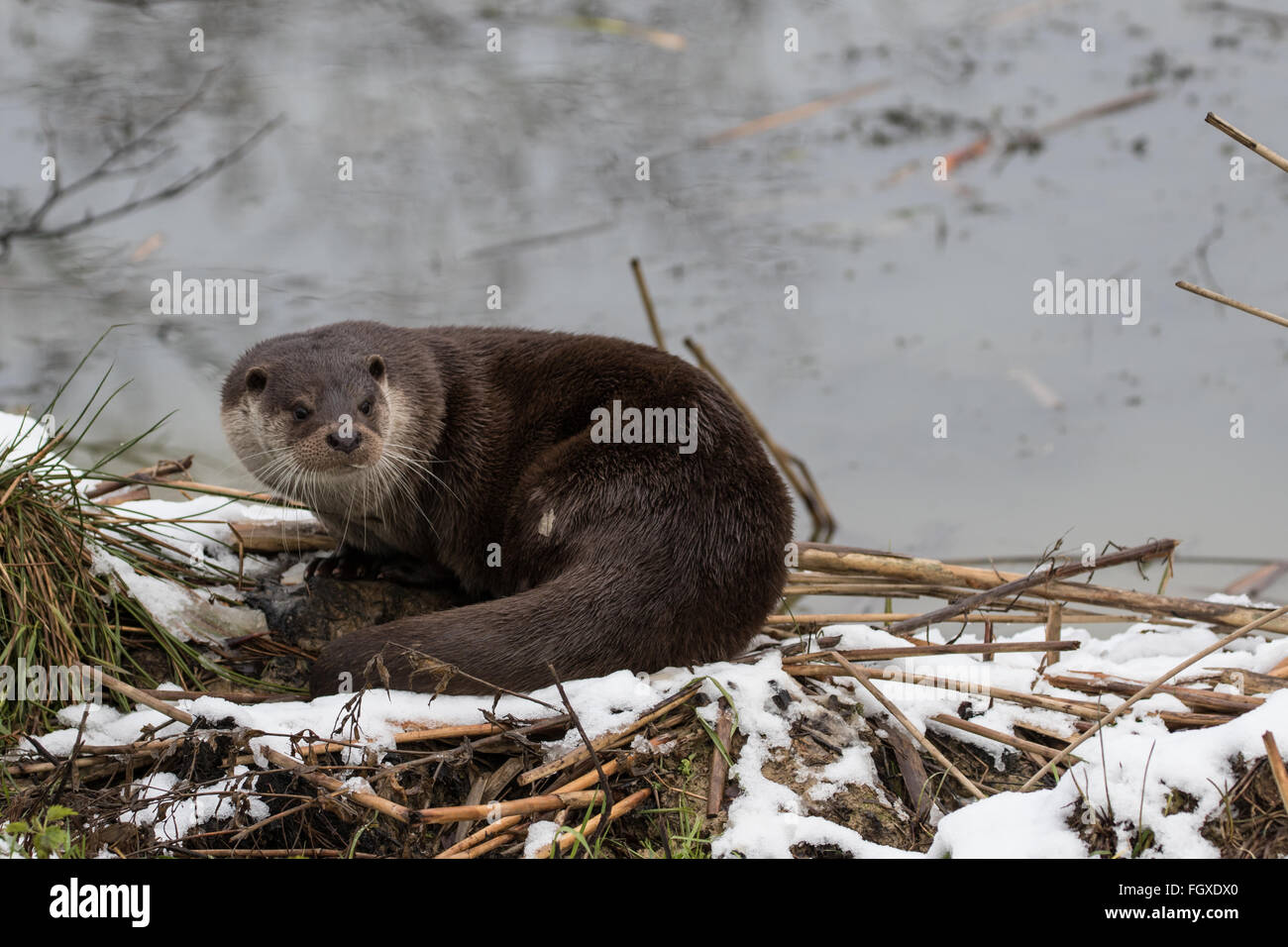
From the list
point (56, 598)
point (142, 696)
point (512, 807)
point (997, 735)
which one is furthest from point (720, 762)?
point (56, 598)

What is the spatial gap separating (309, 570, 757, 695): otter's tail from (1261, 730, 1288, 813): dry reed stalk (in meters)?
1.19

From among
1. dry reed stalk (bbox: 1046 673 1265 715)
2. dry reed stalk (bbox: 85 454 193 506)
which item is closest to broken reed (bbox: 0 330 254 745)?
dry reed stalk (bbox: 85 454 193 506)

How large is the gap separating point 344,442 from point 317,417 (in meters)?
0.13

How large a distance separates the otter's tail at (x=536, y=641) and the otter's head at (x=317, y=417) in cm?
57

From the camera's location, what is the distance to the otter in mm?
2744

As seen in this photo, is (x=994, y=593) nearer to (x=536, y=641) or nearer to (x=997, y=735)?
(x=997, y=735)

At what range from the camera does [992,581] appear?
3658 mm

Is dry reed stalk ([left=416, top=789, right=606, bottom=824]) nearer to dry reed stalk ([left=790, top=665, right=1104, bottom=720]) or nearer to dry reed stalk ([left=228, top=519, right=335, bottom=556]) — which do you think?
dry reed stalk ([left=790, top=665, right=1104, bottom=720])

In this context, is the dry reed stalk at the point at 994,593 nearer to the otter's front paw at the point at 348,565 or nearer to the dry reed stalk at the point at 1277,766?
the dry reed stalk at the point at 1277,766

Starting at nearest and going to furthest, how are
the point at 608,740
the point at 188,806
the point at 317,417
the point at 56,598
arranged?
the point at 188,806, the point at 608,740, the point at 56,598, the point at 317,417

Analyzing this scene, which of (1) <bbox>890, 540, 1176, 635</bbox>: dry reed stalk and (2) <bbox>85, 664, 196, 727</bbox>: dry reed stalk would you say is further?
(1) <bbox>890, 540, 1176, 635</bbox>: dry reed stalk

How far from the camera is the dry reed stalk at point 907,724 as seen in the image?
2.55 meters

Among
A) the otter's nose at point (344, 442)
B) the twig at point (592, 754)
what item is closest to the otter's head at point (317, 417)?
the otter's nose at point (344, 442)

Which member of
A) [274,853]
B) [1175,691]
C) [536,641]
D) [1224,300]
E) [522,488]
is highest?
[1224,300]
